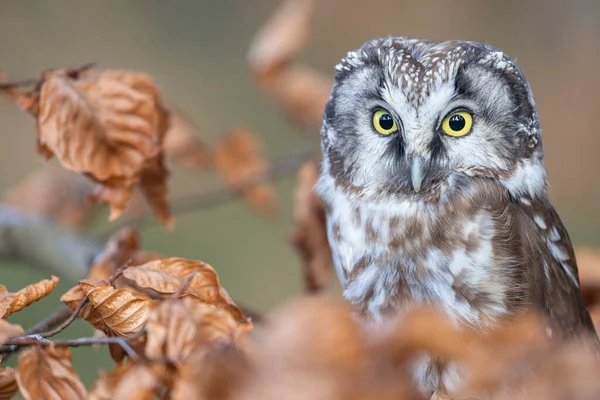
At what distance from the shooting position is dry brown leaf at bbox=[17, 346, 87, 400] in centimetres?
124

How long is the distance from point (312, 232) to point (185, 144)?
0.56 meters

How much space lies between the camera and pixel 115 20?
705cm

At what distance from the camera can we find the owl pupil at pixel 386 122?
2092 mm

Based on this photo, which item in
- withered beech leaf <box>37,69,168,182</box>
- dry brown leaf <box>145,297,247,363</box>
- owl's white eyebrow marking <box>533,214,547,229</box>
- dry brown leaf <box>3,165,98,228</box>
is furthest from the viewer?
dry brown leaf <box>3,165,98,228</box>

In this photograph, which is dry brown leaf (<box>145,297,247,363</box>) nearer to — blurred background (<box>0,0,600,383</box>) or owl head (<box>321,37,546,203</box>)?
owl head (<box>321,37,546,203</box>)

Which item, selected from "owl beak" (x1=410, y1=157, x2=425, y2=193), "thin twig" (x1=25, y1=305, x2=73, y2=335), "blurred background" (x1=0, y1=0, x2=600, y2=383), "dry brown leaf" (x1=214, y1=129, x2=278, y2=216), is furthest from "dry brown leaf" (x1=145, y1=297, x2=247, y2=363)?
"blurred background" (x1=0, y1=0, x2=600, y2=383)

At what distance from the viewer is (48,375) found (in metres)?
1.25

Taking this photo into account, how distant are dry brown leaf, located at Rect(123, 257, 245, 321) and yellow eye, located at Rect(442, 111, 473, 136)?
826 mm

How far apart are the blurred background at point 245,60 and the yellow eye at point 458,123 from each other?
4280 mm

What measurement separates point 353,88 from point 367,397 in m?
1.31

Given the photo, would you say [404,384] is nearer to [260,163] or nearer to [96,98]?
[96,98]

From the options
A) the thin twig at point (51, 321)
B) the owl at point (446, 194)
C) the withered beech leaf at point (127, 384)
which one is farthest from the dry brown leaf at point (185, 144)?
the withered beech leaf at point (127, 384)

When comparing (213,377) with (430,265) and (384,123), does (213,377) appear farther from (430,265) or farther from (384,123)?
(384,123)

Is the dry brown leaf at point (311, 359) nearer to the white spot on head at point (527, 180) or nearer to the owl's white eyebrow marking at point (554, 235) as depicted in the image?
the white spot on head at point (527, 180)
